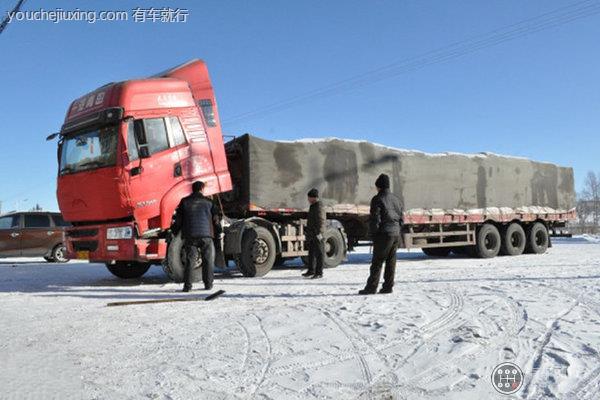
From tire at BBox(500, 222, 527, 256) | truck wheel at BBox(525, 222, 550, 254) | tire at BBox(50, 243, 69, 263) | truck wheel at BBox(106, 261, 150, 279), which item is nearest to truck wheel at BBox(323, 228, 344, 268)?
truck wheel at BBox(106, 261, 150, 279)

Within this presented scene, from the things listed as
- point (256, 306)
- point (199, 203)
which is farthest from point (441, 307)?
point (199, 203)

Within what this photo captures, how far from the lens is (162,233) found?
800 cm

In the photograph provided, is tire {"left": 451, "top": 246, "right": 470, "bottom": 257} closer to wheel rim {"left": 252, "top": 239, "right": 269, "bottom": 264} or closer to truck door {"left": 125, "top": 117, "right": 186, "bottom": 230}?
wheel rim {"left": 252, "top": 239, "right": 269, "bottom": 264}

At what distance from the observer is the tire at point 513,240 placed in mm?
14758

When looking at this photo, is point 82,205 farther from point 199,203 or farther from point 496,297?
point 496,297

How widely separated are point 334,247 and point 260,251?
2228 mm

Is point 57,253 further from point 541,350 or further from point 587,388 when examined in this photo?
point 587,388

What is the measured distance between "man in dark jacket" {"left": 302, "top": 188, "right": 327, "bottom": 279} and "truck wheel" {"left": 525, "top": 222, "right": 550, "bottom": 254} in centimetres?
918

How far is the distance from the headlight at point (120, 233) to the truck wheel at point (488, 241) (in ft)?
33.5

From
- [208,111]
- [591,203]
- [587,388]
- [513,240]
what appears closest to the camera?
[587,388]

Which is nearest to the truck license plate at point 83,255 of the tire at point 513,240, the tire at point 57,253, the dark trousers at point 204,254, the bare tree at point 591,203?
the dark trousers at point 204,254

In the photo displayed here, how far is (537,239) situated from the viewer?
15789 millimetres

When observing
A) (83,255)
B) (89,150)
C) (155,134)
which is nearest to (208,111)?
(155,134)

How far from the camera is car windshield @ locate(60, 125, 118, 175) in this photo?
25.6ft
